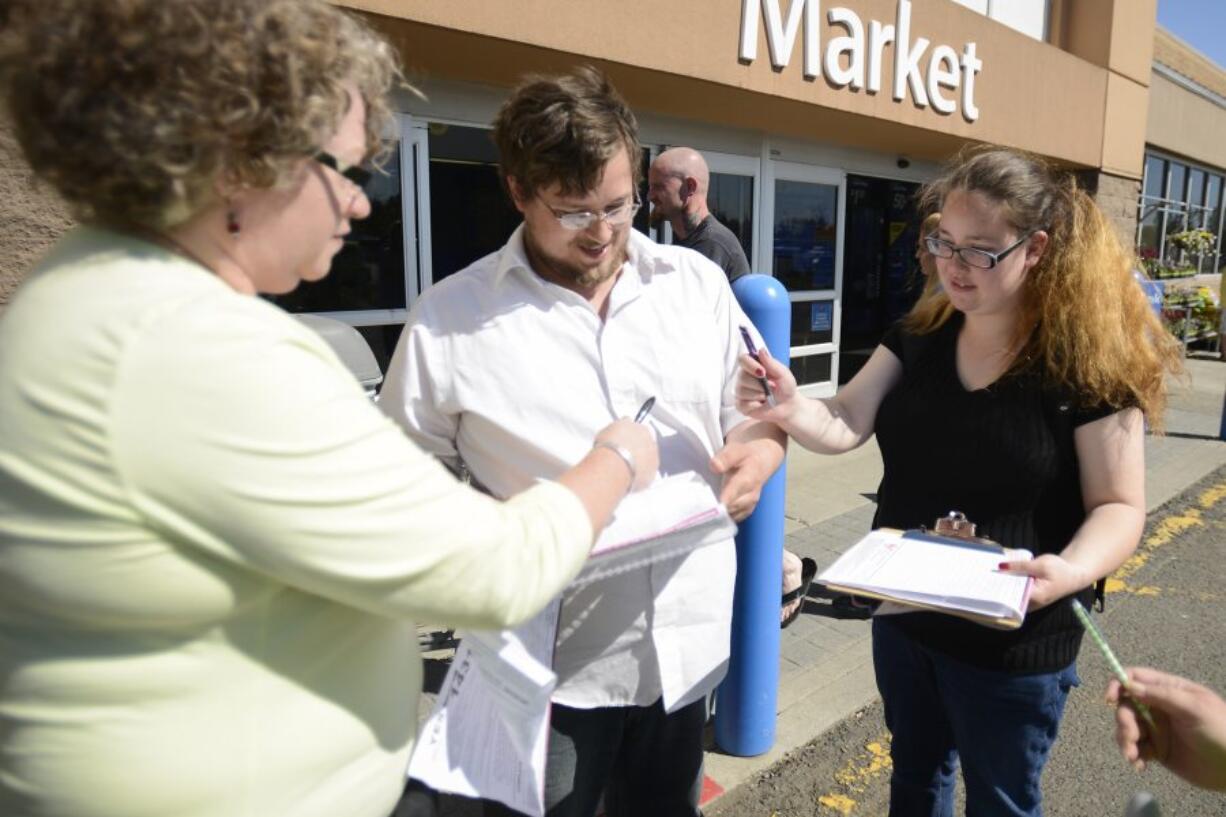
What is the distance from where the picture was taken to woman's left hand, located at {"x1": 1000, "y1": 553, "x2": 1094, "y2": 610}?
1552 mm

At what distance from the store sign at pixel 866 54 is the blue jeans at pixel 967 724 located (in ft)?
15.7

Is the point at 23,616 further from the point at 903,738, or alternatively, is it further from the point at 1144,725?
the point at 903,738

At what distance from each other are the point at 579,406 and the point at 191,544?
878 millimetres

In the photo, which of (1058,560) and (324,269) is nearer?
(324,269)

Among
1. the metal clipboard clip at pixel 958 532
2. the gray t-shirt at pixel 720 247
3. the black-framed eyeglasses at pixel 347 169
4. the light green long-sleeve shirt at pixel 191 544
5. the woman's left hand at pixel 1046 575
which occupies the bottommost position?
the woman's left hand at pixel 1046 575

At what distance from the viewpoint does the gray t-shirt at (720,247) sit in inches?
163

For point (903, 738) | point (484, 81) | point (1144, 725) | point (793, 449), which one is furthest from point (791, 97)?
point (1144, 725)

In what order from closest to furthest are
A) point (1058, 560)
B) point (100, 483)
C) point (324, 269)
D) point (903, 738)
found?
point (100, 483) → point (324, 269) → point (1058, 560) → point (903, 738)

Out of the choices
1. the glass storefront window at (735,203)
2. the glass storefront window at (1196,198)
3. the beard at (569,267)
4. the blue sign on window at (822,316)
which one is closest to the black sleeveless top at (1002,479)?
the beard at (569,267)

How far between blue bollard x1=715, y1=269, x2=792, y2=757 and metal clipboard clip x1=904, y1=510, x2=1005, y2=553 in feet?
2.45

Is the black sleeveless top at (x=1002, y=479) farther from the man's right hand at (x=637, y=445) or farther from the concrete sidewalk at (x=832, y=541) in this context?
the man's right hand at (x=637, y=445)

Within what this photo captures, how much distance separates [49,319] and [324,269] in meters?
0.33

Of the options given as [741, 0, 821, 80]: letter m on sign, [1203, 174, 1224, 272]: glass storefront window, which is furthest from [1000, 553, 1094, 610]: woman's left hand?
[1203, 174, 1224, 272]: glass storefront window

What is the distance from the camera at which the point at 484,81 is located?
5.34 metres
